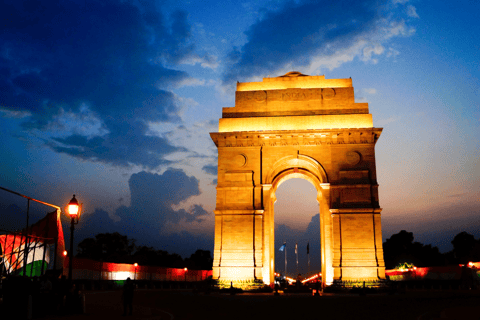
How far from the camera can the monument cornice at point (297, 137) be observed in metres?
33.5

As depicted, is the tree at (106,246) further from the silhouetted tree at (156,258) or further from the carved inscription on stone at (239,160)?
the carved inscription on stone at (239,160)

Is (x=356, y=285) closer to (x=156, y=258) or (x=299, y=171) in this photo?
(x=299, y=171)

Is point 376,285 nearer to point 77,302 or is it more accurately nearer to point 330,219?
point 330,219

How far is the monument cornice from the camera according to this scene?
33.5m

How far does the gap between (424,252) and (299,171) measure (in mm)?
54703

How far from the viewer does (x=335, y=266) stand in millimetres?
31578

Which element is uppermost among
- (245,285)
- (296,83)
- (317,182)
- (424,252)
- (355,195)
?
(296,83)

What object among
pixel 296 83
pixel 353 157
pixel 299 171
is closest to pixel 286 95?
pixel 296 83

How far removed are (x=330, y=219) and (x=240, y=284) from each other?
27.0 feet

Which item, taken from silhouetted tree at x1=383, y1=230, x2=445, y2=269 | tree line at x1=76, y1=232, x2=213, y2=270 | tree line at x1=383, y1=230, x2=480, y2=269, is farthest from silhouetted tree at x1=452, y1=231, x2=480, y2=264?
tree line at x1=76, y1=232, x2=213, y2=270

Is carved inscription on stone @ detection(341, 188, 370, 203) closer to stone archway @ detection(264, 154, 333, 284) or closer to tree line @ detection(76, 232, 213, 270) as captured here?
stone archway @ detection(264, 154, 333, 284)

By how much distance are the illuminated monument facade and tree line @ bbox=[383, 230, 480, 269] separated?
4557cm

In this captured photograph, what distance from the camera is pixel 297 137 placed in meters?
34.1

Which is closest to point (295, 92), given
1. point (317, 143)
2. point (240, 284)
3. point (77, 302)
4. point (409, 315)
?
point (317, 143)
